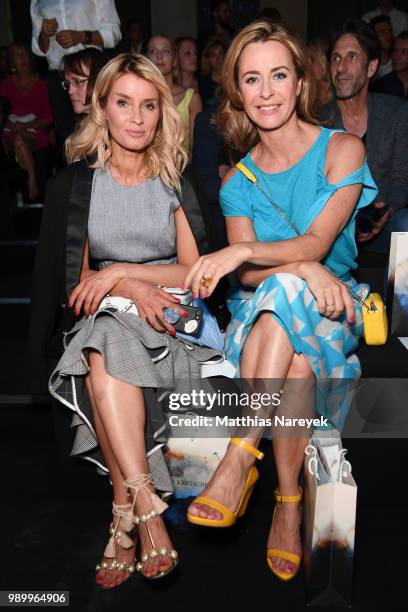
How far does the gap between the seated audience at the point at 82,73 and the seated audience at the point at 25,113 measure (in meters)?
2.50

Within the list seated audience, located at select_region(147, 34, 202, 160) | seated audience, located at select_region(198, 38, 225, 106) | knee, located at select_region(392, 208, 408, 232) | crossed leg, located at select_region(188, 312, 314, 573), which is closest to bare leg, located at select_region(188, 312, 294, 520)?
crossed leg, located at select_region(188, 312, 314, 573)

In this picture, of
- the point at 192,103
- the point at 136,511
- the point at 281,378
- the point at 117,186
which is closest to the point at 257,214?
the point at 117,186

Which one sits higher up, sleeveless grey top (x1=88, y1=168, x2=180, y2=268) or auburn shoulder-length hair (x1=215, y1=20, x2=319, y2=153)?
auburn shoulder-length hair (x1=215, y1=20, x2=319, y2=153)

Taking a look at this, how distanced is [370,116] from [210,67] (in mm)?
3046

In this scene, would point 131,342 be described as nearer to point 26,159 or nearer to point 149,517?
point 149,517

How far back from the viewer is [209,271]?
190cm

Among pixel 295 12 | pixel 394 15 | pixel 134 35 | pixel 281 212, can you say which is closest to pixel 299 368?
pixel 281 212

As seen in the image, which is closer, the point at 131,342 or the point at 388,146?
the point at 131,342

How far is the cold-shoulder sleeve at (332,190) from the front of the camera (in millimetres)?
2119

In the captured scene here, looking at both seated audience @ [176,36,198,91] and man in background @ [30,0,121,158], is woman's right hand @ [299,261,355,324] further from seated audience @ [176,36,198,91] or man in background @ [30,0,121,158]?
seated audience @ [176,36,198,91]

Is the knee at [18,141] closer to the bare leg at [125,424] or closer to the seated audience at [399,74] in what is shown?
the seated audience at [399,74]

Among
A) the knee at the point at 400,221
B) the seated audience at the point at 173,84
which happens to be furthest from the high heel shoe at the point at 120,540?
the seated audience at the point at 173,84

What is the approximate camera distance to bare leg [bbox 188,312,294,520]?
181cm

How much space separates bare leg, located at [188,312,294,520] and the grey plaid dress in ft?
0.83
